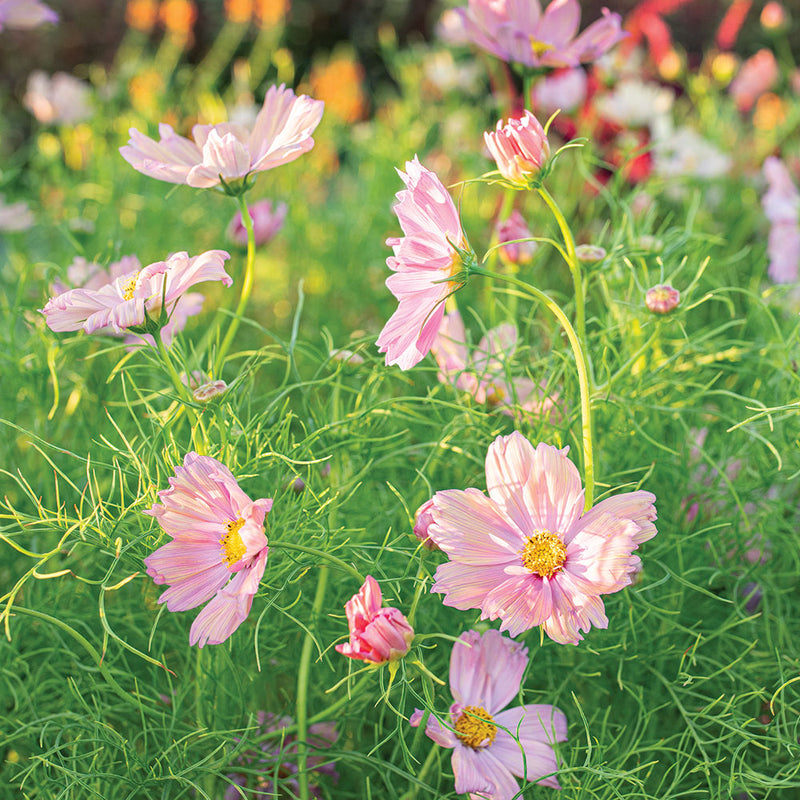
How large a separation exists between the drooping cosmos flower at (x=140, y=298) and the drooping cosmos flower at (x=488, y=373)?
203mm

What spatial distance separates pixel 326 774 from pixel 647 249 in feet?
1.74

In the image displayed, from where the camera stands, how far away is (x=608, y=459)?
73 centimetres

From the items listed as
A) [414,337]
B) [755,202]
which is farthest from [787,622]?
[755,202]

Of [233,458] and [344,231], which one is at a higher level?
[233,458]

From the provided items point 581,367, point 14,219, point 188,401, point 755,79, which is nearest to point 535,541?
point 581,367

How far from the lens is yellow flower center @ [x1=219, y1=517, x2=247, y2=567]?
1.74 ft

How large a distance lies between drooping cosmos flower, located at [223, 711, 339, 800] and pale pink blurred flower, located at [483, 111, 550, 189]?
387mm

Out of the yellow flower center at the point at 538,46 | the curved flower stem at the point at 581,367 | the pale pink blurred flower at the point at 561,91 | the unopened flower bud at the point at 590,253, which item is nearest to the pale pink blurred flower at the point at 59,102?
the pale pink blurred flower at the point at 561,91

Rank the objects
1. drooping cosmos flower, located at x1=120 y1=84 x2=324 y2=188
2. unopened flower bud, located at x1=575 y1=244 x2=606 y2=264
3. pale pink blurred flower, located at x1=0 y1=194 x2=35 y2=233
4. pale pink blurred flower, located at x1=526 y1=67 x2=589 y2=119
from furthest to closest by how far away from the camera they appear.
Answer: pale pink blurred flower, located at x1=526 y1=67 x2=589 y2=119, pale pink blurred flower, located at x1=0 y1=194 x2=35 y2=233, unopened flower bud, located at x1=575 y1=244 x2=606 y2=264, drooping cosmos flower, located at x1=120 y1=84 x2=324 y2=188

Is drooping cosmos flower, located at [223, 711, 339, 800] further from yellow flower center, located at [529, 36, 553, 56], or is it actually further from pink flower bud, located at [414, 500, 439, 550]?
yellow flower center, located at [529, 36, 553, 56]

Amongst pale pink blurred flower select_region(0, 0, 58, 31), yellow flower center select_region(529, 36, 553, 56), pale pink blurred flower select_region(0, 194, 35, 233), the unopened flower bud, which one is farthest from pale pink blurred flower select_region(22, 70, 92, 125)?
the unopened flower bud

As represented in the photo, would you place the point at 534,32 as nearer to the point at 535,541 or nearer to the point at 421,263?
the point at 421,263

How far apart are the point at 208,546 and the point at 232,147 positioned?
26 centimetres

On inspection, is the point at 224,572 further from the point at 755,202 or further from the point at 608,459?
the point at 755,202
